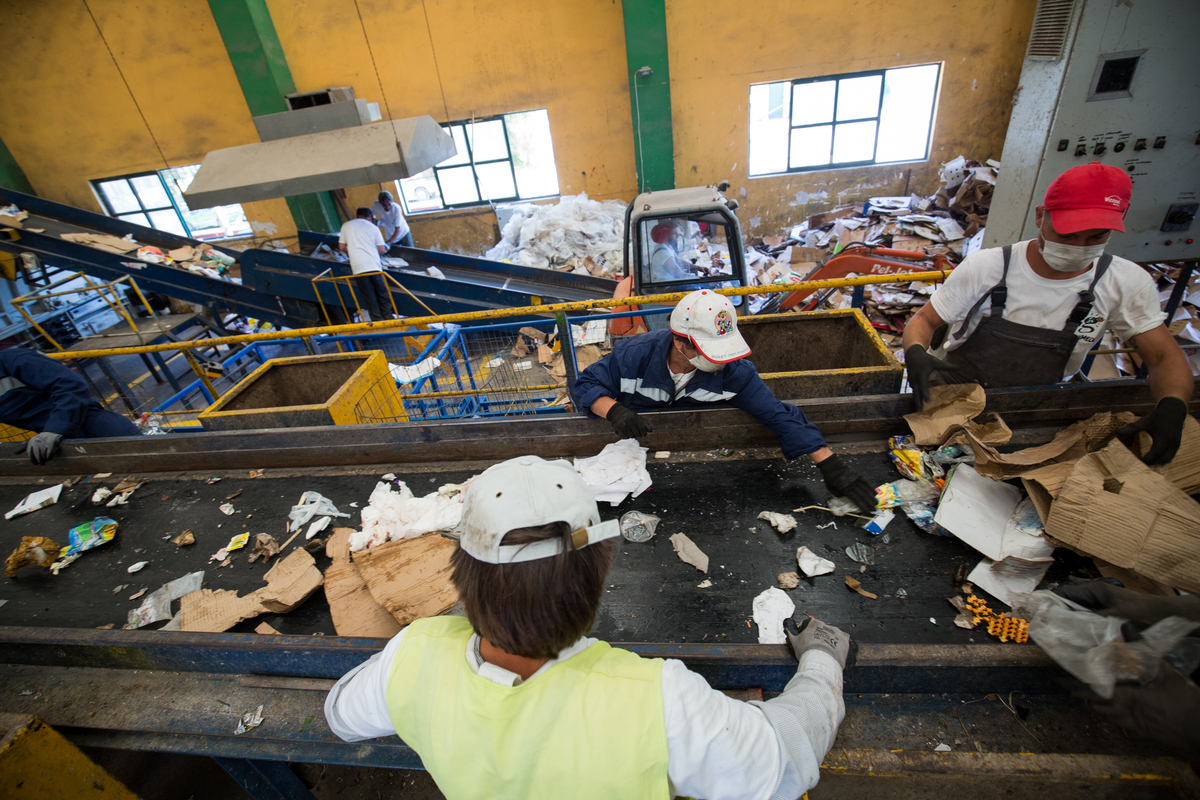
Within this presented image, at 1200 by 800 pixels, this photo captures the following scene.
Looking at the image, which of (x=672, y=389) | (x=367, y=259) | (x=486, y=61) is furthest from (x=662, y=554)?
(x=486, y=61)

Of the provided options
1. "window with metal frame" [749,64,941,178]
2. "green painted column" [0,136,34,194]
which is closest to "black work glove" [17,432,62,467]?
"window with metal frame" [749,64,941,178]

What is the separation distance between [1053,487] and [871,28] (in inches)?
403

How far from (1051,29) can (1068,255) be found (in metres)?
3.91

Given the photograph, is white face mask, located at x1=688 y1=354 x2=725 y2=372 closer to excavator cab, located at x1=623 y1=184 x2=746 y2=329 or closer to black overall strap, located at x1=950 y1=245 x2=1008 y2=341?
black overall strap, located at x1=950 y1=245 x2=1008 y2=341

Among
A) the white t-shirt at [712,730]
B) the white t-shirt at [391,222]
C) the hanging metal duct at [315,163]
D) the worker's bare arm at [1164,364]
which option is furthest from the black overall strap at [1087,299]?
the white t-shirt at [391,222]

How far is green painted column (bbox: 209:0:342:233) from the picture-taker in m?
8.89

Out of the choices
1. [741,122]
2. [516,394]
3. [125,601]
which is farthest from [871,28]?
[125,601]

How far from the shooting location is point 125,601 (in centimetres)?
253

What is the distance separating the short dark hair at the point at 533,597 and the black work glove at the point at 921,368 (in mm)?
2233

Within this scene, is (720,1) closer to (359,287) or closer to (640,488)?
(359,287)

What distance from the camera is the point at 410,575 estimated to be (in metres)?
2.27

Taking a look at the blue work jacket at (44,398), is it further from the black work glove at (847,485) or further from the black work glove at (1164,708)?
the black work glove at (1164,708)

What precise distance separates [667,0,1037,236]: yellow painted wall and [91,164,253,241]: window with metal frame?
1033cm

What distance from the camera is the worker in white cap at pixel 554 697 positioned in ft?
3.23
